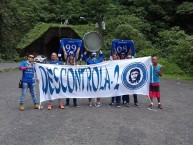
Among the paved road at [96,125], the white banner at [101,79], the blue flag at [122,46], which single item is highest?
the blue flag at [122,46]

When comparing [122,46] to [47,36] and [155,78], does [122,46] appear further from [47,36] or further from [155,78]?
[47,36]

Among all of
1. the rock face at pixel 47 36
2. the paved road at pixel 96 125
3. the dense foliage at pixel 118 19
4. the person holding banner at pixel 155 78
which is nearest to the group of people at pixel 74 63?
the person holding banner at pixel 155 78

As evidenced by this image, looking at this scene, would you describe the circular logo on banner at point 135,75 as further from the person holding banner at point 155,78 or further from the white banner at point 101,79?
the person holding banner at point 155,78

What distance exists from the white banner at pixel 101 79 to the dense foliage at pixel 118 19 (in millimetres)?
15681

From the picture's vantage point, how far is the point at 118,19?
3834cm

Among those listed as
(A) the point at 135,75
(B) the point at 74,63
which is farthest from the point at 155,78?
(B) the point at 74,63

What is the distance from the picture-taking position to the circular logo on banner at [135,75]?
→ 12.0 meters

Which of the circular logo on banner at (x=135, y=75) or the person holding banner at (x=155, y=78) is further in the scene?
the circular logo on banner at (x=135, y=75)

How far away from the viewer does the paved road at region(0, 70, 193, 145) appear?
773cm

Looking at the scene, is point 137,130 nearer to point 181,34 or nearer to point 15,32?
point 181,34

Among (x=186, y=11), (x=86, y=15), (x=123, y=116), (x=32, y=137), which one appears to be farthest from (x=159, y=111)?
(x=86, y=15)

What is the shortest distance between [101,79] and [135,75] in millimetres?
1190

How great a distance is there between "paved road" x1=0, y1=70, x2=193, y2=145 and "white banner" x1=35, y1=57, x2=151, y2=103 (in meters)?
0.60

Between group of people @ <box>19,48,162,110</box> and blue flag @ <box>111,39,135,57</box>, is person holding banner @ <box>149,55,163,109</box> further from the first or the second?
blue flag @ <box>111,39,135,57</box>
